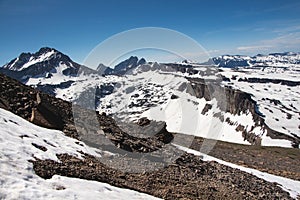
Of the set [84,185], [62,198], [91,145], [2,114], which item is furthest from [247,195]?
[2,114]

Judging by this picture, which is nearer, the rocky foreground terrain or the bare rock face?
the rocky foreground terrain

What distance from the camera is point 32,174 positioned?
1474 centimetres

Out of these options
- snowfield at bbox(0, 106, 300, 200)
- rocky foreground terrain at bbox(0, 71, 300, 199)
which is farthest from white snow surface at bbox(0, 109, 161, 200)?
rocky foreground terrain at bbox(0, 71, 300, 199)

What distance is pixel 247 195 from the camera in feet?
80.5

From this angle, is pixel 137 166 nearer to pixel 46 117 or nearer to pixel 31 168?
pixel 46 117

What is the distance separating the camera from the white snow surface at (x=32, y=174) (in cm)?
1316

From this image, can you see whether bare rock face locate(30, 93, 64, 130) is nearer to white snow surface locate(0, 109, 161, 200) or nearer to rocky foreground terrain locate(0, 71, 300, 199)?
rocky foreground terrain locate(0, 71, 300, 199)

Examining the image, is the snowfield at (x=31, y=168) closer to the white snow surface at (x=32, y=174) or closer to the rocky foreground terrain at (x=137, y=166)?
the white snow surface at (x=32, y=174)

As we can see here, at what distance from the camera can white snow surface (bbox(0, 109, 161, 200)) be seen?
13.2 m

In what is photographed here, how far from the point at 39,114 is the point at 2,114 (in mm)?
3475

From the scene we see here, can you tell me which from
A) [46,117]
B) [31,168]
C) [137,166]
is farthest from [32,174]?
[46,117]

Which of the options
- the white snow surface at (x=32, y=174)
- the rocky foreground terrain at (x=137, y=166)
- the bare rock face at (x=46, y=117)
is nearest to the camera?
the white snow surface at (x=32, y=174)

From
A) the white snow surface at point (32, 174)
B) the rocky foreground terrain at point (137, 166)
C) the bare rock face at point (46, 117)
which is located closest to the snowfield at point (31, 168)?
the white snow surface at point (32, 174)

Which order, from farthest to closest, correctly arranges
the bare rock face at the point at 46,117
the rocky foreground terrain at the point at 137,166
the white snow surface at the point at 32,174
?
the bare rock face at the point at 46,117
the rocky foreground terrain at the point at 137,166
the white snow surface at the point at 32,174
